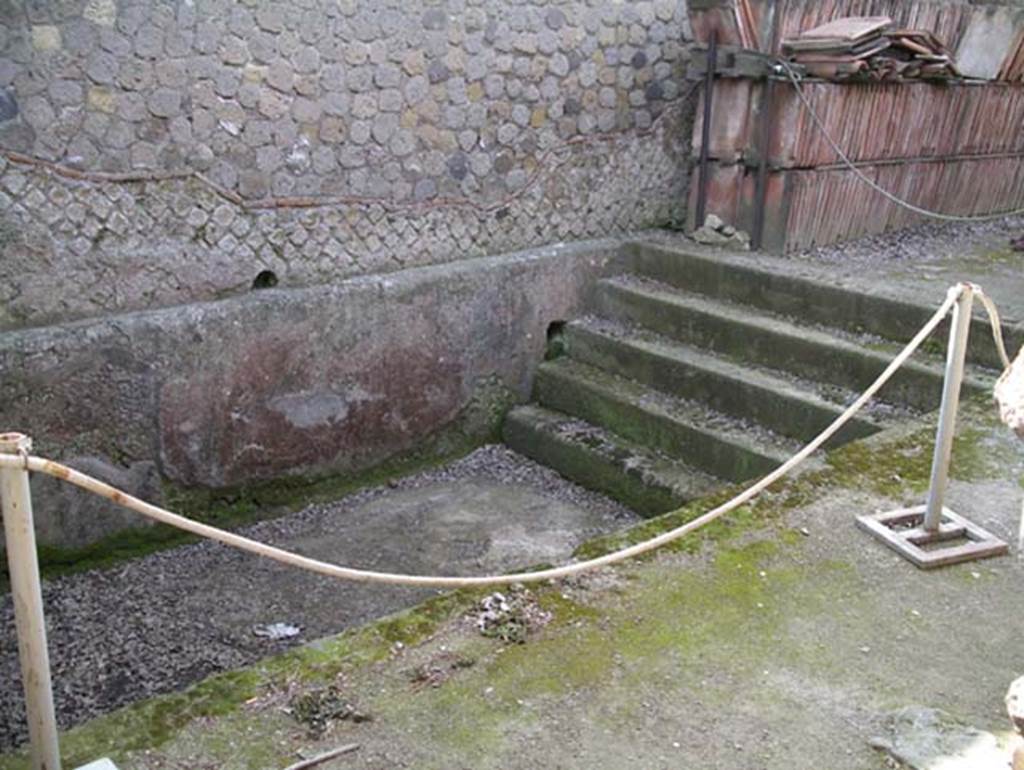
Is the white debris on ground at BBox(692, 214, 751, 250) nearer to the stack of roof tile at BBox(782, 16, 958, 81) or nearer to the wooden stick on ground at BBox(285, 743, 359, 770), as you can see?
the stack of roof tile at BBox(782, 16, 958, 81)

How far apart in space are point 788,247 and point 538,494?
220 centimetres

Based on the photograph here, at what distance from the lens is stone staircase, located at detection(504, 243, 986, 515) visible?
4996 mm

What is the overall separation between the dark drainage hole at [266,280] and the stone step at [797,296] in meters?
2.34

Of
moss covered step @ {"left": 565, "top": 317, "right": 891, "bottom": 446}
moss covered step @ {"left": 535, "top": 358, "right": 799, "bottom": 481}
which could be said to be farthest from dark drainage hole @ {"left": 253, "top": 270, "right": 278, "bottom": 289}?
moss covered step @ {"left": 565, "top": 317, "right": 891, "bottom": 446}

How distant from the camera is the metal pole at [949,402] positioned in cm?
321

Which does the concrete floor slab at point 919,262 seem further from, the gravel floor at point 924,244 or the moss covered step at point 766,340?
the moss covered step at point 766,340

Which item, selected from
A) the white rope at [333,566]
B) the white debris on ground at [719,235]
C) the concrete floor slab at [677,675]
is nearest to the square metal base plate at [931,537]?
the concrete floor slab at [677,675]

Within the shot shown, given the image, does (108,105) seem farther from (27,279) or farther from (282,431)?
(282,431)

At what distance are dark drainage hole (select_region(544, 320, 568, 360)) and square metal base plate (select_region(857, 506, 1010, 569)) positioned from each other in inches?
116

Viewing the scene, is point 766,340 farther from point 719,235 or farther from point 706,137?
point 706,137

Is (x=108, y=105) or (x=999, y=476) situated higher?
(x=108, y=105)

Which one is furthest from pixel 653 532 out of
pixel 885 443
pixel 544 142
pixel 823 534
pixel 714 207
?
pixel 714 207

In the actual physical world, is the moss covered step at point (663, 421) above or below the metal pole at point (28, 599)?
below

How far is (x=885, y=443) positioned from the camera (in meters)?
4.14
